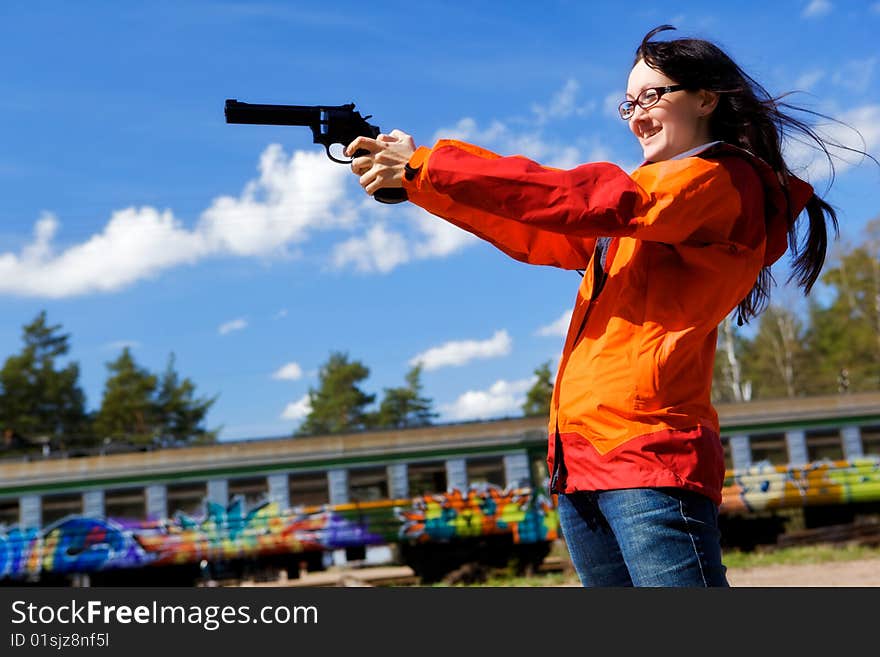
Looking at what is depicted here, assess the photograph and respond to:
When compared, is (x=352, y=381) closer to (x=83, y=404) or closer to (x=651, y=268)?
(x=83, y=404)

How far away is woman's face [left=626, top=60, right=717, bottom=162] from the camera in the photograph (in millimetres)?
1606

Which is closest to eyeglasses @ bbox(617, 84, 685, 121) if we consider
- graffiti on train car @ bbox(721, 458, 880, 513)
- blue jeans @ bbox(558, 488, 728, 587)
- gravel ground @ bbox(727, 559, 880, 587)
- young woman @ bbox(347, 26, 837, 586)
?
young woman @ bbox(347, 26, 837, 586)

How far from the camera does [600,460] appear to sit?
4.83 ft

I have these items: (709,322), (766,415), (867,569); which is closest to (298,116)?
(709,322)

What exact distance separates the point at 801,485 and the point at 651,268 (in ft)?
43.0

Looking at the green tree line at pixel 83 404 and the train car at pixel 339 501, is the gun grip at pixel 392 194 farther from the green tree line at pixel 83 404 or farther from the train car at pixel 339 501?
the green tree line at pixel 83 404

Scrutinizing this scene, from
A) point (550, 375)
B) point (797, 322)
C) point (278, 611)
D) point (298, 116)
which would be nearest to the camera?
point (278, 611)

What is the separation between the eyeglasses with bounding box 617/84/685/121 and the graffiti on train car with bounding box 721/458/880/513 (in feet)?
40.1

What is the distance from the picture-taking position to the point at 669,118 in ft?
5.28

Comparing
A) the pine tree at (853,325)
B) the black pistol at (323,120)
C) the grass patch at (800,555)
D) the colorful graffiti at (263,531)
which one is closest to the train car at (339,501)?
the colorful graffiti at (263,531)

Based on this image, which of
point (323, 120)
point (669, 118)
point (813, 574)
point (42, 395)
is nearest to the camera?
point (669, 118)

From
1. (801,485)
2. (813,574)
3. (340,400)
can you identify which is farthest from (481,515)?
(340,400)

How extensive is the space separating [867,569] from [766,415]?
345cm

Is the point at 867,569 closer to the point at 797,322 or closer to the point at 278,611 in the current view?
the point at 278,611
